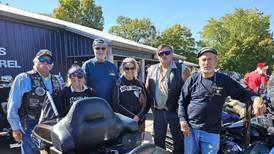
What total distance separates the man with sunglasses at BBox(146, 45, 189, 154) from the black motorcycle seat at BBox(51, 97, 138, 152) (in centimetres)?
111

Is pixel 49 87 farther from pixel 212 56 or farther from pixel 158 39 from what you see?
pixel 158 39

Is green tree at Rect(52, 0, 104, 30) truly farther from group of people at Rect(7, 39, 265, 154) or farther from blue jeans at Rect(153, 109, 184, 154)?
group of people at Rect(7, 39, 265, 154)

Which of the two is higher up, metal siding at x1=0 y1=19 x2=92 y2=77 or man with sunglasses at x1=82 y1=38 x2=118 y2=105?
metal siding at x1=0 y1=19 x2=92 y2=77

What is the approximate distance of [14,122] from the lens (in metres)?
2.84

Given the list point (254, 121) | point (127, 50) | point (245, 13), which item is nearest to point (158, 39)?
point (245, 13)

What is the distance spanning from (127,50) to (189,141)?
899 cm

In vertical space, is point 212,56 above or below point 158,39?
below

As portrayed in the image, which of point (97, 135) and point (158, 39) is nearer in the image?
point (97, 135)

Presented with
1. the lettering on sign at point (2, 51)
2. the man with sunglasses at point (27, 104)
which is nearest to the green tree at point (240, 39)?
the lettering on sign at point (2, 51)

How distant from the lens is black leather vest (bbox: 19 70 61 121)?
2850 millimetres

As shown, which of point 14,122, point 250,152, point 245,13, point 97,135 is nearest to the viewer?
point 97,135

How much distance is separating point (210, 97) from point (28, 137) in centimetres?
194

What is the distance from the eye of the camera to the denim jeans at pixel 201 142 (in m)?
2.90

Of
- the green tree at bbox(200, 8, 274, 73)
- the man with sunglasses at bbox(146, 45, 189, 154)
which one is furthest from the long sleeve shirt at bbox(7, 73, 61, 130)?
the green tree at bbox(200, 8, 274, 73)
